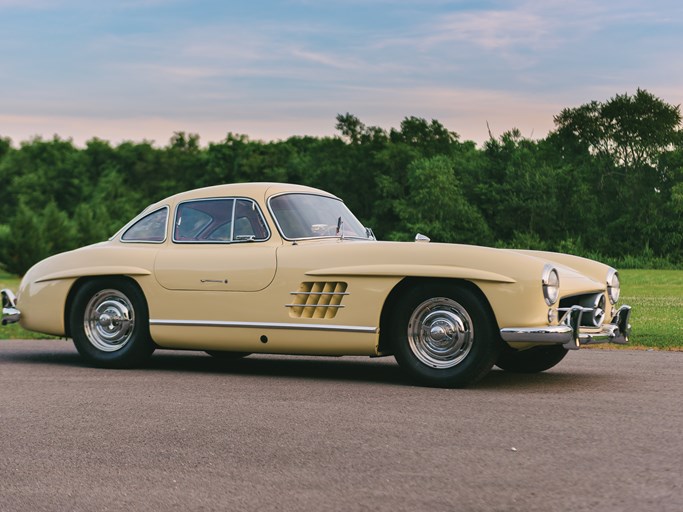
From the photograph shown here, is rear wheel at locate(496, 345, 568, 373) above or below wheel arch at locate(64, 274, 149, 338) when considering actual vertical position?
below

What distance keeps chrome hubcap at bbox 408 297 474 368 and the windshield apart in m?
1.47

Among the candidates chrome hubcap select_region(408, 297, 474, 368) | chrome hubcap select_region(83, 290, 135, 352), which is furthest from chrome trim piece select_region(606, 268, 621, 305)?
chrome hubcap select_region(83, 290, 135, 352)

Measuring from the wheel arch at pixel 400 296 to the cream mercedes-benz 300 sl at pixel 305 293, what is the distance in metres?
0.01

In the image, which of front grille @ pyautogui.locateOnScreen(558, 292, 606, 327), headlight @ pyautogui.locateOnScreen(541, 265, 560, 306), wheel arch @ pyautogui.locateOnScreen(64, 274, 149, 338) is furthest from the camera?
wheel arch @ pyautogui.locateOnScreen(64, 274, 149, 338)

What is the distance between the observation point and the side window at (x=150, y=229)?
31.9ft

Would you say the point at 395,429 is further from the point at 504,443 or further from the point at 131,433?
the point at 131,433

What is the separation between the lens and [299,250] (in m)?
8.70

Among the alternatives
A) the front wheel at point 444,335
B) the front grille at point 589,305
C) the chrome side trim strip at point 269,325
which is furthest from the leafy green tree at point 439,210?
the front wheel at point 444,335

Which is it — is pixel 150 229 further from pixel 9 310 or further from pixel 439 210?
pixel 439 210

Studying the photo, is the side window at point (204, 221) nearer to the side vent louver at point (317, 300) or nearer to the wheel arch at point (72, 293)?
the wheel arch at point (72, 293)

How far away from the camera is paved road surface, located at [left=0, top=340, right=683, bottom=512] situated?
15.2 feet

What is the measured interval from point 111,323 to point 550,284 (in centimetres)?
412

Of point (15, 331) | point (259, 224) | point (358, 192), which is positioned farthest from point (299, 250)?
point (358, 192)

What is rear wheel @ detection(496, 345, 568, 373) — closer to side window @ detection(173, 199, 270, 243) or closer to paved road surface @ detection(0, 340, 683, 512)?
paved road surface @ detection(0, 340, 683, 512)
